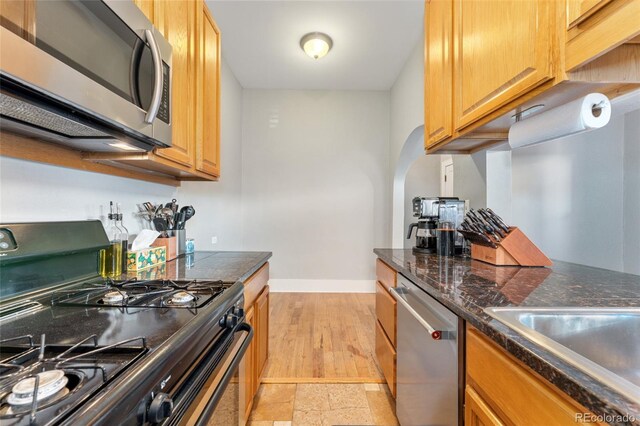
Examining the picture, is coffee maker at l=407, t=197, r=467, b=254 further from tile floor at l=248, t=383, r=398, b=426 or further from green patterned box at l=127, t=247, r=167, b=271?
green patterned box at l=127, t=247, r=167, b=271

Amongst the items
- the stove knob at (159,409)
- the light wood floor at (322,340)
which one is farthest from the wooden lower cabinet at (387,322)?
the stove knob at (159,409)

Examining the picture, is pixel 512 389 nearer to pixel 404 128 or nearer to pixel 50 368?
pixel 50 368

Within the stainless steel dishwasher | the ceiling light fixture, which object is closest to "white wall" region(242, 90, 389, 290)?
the ceiling light fixture

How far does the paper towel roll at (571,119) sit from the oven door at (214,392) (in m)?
1.38

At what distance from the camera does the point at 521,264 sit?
55.5 inches

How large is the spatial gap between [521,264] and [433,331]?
827mm

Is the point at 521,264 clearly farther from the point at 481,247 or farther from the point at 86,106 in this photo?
the point at 86,106

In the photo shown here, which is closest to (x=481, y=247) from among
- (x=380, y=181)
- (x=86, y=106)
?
(x=86, y=106)

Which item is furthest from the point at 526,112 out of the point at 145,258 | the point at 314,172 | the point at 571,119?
the point at 314,172

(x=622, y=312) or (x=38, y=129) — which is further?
(x=38, y=129)

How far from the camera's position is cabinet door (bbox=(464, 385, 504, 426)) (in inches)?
27.1

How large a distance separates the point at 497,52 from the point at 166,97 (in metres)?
1.41

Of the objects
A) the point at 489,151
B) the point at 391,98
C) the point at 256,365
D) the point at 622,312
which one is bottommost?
the point at 256,365

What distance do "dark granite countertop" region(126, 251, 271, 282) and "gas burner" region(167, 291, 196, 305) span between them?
0.25 metres
